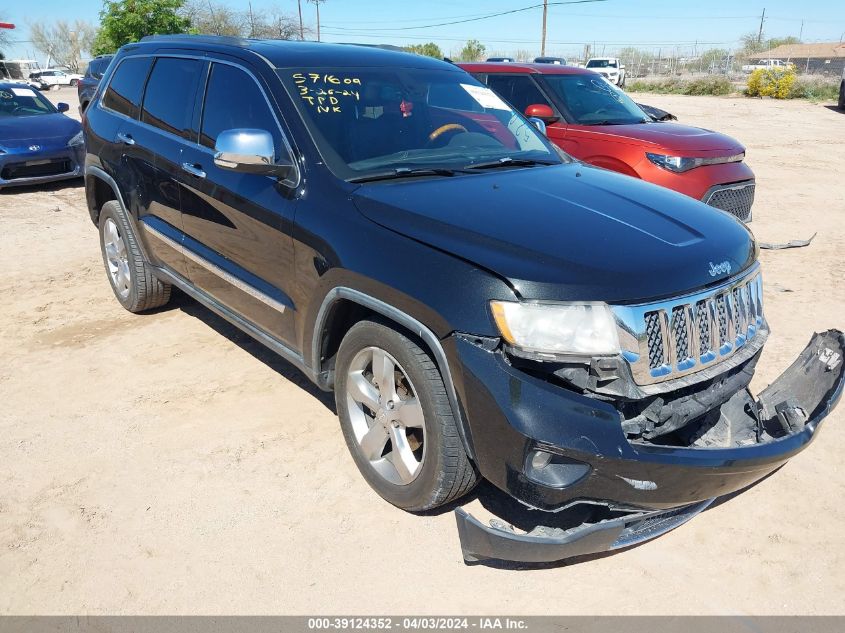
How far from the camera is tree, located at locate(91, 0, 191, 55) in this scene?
36188 mm

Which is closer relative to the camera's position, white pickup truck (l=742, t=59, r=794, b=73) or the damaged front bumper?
the damaged front bumper

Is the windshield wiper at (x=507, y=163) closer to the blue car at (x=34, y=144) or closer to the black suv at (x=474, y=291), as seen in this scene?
the black suv at (x=474, y=291)

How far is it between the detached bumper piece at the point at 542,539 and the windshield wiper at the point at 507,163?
1727mm

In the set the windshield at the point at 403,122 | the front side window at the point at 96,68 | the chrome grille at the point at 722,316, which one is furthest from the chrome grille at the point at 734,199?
the front side window at the point at 96,68

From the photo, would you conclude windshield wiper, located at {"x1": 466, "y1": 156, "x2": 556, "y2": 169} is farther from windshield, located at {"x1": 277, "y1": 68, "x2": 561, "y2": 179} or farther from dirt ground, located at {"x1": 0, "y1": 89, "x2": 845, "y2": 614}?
dirt ground, located at {"x1": 0, "y1": 89, "x2": 845, "y2": 614}

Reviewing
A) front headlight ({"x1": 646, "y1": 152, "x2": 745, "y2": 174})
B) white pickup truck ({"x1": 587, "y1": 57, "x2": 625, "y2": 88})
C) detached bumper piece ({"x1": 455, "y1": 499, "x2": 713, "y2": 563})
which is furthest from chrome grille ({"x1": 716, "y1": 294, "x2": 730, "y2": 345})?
white pickup truck ({"x1": 587, "y1": 57, "x2": 625, "y2": 88})

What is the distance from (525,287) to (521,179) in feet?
3.62

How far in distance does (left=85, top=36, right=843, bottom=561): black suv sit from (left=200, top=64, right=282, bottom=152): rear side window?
1 centimetres

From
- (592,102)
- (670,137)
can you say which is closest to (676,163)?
(670,137)

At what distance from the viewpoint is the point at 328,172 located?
10.2ft

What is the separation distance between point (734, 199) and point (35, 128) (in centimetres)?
935

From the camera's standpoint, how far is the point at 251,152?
3107 mm

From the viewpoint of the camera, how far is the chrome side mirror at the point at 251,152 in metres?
3.11

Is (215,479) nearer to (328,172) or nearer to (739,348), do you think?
(328,172)
